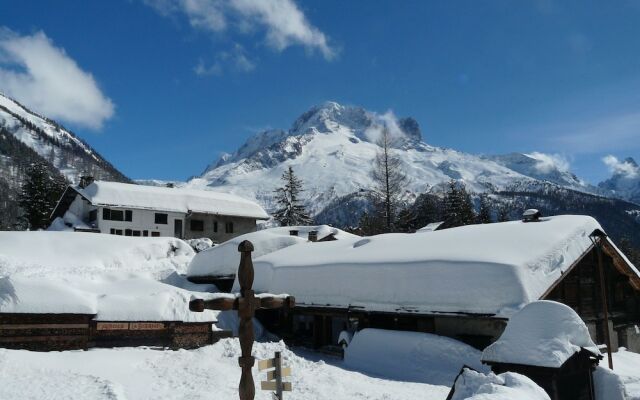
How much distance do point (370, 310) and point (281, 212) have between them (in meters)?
43.6

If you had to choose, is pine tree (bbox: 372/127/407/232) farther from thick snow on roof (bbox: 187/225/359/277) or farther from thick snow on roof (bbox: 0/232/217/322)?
thick snow on roof (bbox: 0/232/217/322)

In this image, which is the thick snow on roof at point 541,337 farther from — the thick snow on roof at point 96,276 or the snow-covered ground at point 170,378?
the thick snow on roof at point 96,276

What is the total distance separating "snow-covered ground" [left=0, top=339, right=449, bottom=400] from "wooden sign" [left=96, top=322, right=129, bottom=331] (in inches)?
29.6

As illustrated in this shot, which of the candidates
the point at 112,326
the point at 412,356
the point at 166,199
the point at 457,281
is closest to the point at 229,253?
the point at 112,326

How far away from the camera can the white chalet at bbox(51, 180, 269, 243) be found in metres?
44.0

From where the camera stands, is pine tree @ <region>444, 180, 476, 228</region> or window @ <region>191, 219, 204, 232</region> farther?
pine tree @ <region>444, 180, 476, 228</region>

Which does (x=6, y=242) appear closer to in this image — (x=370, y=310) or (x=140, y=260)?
(x=140, y=260)

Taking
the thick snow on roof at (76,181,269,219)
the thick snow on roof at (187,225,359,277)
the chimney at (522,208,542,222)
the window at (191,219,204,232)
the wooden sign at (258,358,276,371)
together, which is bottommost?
the wooden sign at (258,358,276,371)

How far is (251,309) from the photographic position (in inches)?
297

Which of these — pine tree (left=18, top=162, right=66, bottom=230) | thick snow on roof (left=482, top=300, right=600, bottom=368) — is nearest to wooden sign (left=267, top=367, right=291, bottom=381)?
thick snow on roof (left=482, top=300, right=600, bottom=368)

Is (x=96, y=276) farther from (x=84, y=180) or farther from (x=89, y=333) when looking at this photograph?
(x=84, y=180)

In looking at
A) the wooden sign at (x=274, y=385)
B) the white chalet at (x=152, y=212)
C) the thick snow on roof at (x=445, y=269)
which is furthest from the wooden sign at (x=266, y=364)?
the white chalet at (x=152, y=212)

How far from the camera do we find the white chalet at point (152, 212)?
4400cm

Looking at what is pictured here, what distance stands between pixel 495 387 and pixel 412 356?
10.3 meters
